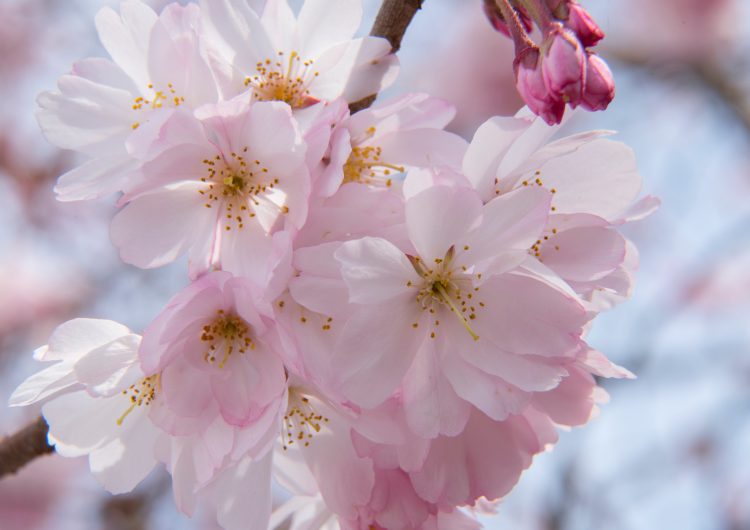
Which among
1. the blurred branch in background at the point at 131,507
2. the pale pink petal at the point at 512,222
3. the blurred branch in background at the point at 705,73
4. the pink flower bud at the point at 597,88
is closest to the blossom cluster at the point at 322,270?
the pale pink petal at the point at 512,222

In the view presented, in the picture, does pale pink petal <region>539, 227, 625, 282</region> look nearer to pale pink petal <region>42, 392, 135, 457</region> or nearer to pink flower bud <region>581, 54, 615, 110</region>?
pink flower bud <region>581, 54, 615, 110</region>

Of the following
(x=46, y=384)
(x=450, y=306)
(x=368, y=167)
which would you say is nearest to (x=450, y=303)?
(x=450, y=306)

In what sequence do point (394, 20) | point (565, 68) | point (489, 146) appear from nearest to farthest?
point (565, 68), point (489, 146), point (394, 20)

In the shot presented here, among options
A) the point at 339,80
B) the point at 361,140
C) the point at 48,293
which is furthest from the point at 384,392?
the point at 48,293

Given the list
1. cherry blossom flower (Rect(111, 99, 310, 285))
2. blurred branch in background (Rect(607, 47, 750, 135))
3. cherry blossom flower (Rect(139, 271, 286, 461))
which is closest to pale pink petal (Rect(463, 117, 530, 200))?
cherry blossom flower (Rect(111, 99, 310, 285))

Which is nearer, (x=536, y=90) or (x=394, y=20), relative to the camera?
(x=536, y=90)

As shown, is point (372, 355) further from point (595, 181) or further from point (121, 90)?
point (121, 90)

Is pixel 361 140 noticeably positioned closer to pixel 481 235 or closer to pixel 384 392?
pixel 481 235
